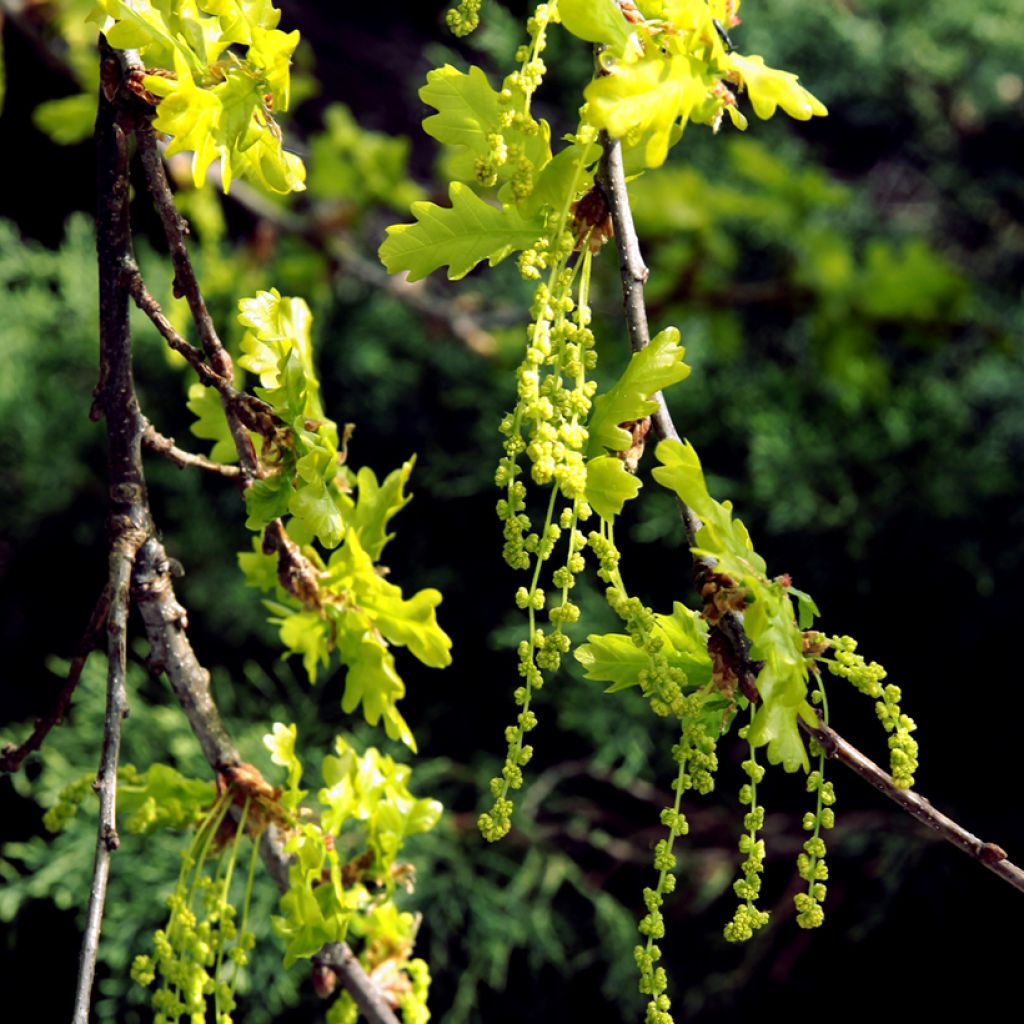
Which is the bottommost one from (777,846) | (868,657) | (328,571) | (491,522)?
(777,846)

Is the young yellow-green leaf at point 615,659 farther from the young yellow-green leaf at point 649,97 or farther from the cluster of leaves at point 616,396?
the young yellow-green leaf at point 649,97

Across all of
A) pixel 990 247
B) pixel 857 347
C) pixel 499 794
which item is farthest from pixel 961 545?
pixel 499 794

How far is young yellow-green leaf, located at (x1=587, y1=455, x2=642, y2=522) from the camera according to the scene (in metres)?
0.61

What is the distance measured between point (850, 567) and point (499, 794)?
4.28 ft

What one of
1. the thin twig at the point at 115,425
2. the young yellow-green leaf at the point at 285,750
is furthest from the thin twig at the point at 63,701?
the young yellow-green leaf at the point at 285,750

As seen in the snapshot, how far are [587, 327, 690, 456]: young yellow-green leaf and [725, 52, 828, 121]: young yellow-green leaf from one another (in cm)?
11

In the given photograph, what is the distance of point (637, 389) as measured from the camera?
62 cm

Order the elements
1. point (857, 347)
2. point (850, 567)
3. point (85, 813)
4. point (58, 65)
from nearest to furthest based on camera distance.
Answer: point (85, 813) → point (850, 567) → point (58, 65) → point (857, 347)

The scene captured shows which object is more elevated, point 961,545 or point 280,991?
point 961,545

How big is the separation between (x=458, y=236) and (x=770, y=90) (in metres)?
0.17

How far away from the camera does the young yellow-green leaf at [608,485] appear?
24.1 inches

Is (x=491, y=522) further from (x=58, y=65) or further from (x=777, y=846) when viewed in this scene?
(x=58, y=65)

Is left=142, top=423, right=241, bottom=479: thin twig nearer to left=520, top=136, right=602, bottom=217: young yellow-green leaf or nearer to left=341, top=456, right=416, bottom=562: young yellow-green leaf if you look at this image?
left=341, top=456, right=416, bottom=562: young yellow-green leaf

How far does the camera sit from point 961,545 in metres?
1.77
